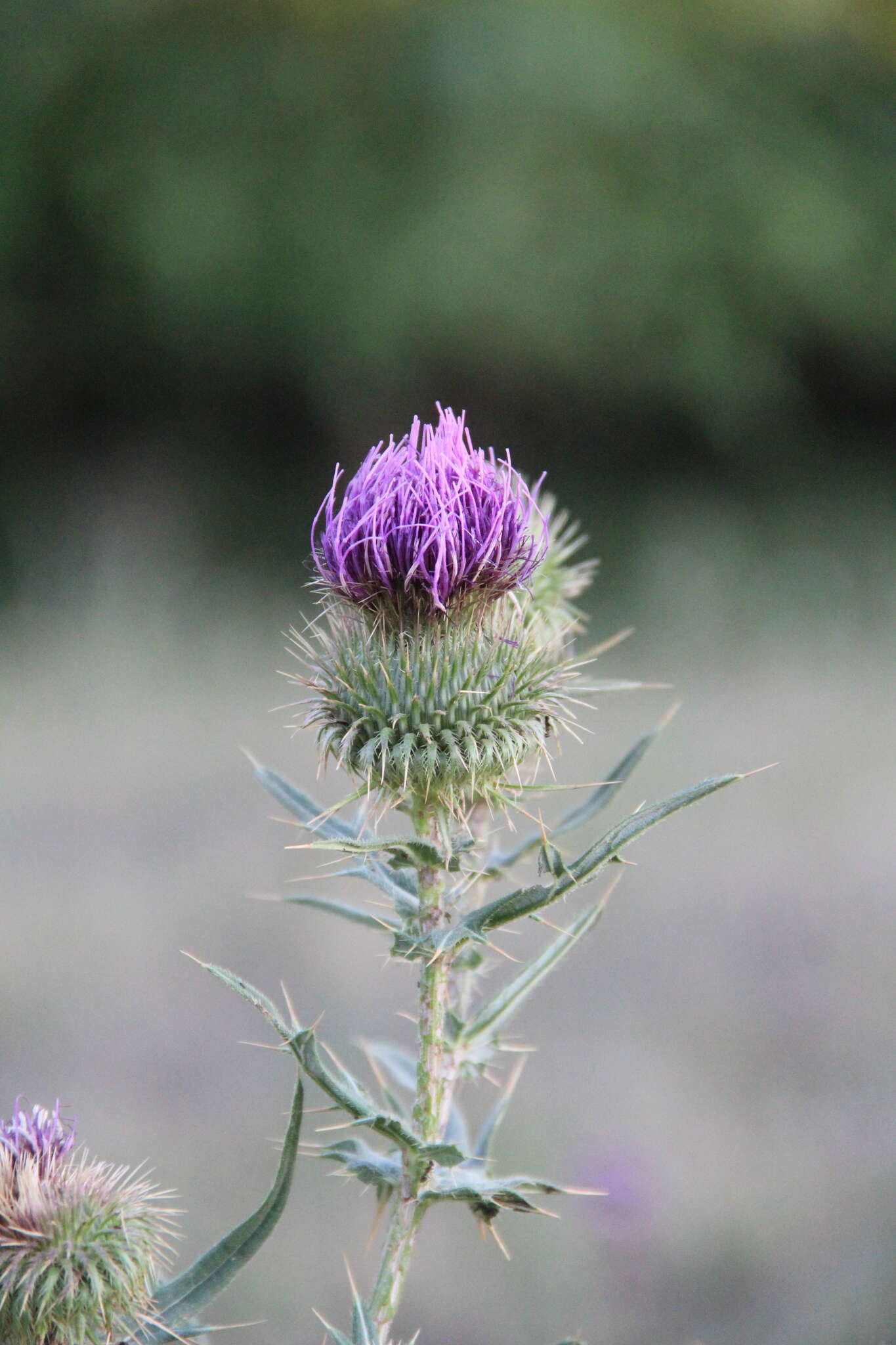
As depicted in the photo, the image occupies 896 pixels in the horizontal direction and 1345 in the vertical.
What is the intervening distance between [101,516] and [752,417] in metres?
9.00

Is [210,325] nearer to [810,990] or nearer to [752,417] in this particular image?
[752,417]

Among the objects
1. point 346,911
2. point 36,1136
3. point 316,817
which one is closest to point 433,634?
point 316,817

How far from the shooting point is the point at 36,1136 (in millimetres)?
1866

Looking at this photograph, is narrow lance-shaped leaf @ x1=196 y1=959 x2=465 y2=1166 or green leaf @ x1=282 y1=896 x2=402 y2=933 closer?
narrow lance-shaped leaf @ x1=196 y1=959 x2=465 y2=1166

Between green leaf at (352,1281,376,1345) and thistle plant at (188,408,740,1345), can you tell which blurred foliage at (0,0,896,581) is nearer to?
thistle plant at (188,408,740,1345)

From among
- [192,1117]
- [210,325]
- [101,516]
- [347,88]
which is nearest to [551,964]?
[192,1117]

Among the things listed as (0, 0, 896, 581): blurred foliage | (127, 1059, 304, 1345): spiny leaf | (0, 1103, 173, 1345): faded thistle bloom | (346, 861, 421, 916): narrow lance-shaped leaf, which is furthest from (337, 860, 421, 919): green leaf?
(0, 0, 896, 581): blurred foliage

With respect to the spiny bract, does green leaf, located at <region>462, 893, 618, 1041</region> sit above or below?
below

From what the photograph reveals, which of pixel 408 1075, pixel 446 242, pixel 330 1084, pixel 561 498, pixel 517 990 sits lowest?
pixel 330 1084

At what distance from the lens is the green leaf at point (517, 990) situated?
1969 millimetres

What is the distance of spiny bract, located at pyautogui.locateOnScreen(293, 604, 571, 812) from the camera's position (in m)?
2.03

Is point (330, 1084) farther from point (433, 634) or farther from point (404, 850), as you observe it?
point (433, 634)

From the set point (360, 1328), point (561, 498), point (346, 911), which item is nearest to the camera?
point (360, 1328)

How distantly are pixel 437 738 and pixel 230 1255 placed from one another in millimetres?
856
